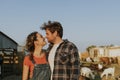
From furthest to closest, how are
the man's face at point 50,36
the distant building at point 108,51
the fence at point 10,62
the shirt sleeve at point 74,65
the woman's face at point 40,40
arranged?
the distant building at point 108,51, the fence at point 10,62, the woman's face at point 40,40, the man's face at point 50,36, the shirt sleeve at point 74,65

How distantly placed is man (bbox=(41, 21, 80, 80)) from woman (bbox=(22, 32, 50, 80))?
146mm

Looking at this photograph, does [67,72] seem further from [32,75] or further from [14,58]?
[14,58]

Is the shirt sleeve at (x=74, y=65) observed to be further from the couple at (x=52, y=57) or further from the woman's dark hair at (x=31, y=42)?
the woman's dark hair at (x=31, y=42)

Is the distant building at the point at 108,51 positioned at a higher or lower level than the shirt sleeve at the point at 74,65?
higher

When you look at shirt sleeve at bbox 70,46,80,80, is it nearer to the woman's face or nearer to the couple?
the couple

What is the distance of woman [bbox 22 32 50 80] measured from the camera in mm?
5840

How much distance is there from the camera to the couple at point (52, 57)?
564cm

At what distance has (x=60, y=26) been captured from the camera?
19.0ft

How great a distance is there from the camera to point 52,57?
5.75m

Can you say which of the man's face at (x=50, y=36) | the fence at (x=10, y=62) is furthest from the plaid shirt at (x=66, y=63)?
the fence at (x=10, y=62)

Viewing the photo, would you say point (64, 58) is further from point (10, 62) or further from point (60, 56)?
point (10, 62)

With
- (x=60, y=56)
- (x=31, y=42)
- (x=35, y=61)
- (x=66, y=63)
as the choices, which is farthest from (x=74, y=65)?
(x=31, y=42)

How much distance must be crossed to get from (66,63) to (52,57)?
24 cm

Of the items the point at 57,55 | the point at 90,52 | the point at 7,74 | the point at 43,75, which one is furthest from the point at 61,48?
the point at 90,52
